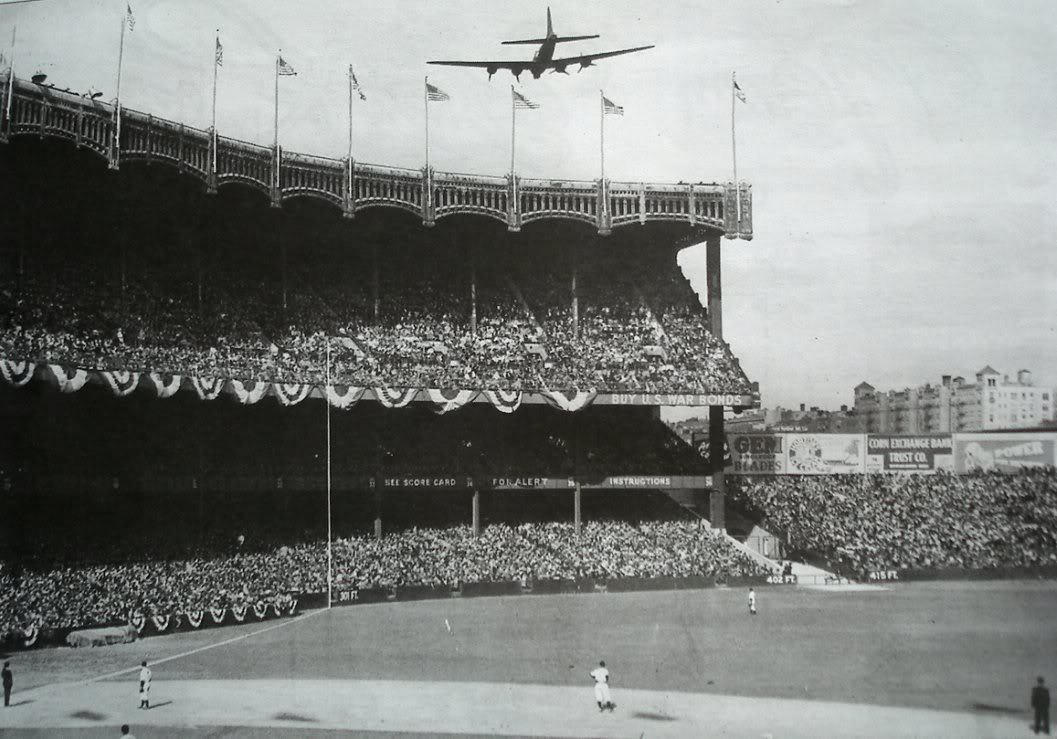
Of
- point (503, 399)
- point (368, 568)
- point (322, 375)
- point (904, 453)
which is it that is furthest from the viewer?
point (904, 453)

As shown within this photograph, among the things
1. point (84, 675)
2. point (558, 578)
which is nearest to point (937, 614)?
point (558, 578)

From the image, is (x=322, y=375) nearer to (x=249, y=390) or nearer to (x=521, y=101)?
(x=249, y=390)

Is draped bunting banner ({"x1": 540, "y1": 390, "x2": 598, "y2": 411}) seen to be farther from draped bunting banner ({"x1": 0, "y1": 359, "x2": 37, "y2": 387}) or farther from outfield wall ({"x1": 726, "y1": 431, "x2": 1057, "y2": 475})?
draped bunting banner ({"x1": 0, "y1": 359, "x2": 37, "y2": 387})

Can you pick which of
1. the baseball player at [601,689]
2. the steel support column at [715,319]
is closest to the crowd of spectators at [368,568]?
the steel support column at [715,319]

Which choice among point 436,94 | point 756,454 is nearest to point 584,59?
point 436,94

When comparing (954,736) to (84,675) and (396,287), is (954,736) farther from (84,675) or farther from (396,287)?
(396,287)

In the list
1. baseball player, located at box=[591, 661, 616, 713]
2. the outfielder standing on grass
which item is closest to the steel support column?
baseball player, located at box=[591, 661, 616, 713]
